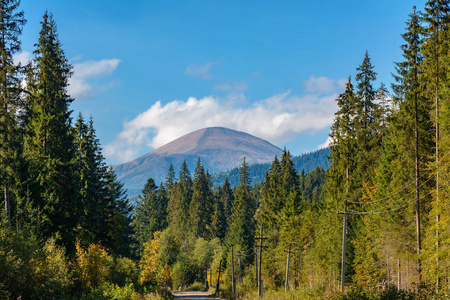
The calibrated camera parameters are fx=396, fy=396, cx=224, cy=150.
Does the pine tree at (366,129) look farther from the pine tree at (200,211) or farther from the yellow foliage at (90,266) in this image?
the pine tree at (200,211)

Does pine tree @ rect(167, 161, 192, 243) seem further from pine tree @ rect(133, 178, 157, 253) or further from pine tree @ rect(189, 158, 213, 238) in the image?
pine tree @ rect(133, 178, 157, 253)

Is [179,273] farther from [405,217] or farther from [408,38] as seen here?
[408,38]

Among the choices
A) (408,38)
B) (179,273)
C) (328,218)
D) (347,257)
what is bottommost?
(179,273)

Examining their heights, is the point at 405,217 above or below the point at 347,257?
above

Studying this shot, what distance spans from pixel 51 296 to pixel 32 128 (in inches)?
662

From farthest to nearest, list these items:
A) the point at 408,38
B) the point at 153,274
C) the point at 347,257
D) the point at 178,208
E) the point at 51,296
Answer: the point at 178,208
the point at 153,274
the point at 347,257
the point at 408,38
the point at 51,296

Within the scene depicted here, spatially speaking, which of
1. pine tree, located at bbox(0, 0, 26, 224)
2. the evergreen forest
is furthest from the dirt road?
pine tree, located at bbox(0, 0, 26, 224)

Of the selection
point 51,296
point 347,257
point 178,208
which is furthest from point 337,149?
point 178,208

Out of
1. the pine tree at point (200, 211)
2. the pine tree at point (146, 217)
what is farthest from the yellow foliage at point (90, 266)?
the pine tree at point (200, 211)

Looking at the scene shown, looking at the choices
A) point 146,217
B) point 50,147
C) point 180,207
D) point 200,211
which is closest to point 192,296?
point 50,147

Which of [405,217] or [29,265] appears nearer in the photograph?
[29,265]

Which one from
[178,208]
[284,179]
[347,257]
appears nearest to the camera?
[347,257]

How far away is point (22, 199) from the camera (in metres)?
27.5

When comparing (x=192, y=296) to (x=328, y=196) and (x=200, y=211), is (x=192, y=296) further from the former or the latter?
(x=200, y=211)
